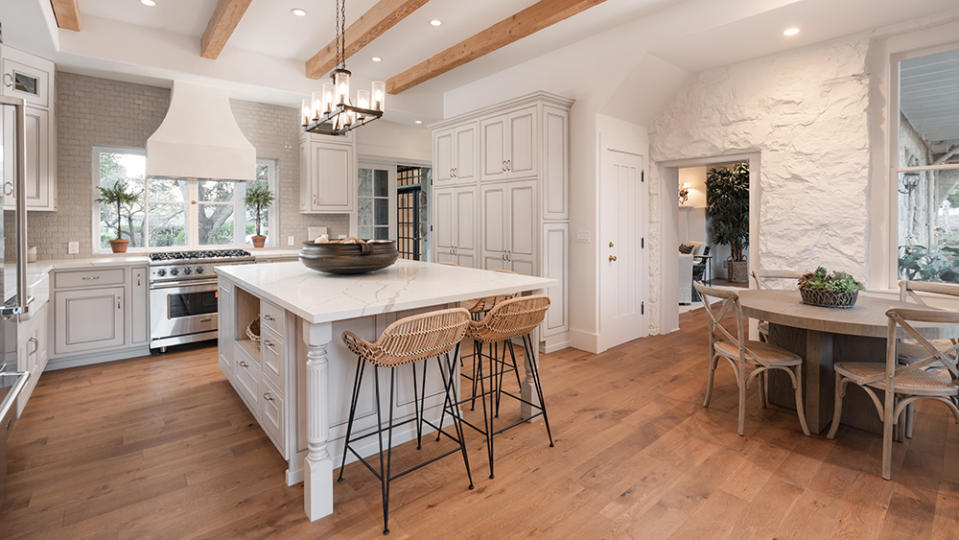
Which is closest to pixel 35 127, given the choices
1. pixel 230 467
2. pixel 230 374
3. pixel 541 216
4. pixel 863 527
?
pixel 230 374

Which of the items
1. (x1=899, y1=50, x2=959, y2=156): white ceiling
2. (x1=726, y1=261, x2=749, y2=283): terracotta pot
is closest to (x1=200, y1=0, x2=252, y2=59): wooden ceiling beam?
(x1=899, y1=50, x2=959, y2=156): white ceiling

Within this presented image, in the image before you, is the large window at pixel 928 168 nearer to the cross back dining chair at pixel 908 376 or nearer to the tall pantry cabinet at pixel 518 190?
the cross back dining chair at pixel 908 376

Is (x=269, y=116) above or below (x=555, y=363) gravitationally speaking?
above

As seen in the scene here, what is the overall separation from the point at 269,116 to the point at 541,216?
3449mm

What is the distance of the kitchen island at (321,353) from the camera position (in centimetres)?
191

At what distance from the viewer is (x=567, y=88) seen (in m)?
4.64

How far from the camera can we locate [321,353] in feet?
6.24

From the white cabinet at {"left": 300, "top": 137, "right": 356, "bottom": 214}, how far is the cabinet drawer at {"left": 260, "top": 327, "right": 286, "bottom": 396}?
327 cm

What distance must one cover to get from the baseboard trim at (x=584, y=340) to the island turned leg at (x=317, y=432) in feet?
9.78

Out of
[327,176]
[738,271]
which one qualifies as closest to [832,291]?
[327,176]

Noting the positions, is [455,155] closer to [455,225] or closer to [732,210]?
[455,225]

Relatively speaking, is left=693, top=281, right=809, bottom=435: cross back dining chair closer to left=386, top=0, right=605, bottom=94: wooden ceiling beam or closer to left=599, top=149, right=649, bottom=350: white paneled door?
left=599, top=149, right=649, bottom=350: white paneled door

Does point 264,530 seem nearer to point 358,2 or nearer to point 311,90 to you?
point 358,2

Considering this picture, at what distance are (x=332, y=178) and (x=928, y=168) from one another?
548cm
